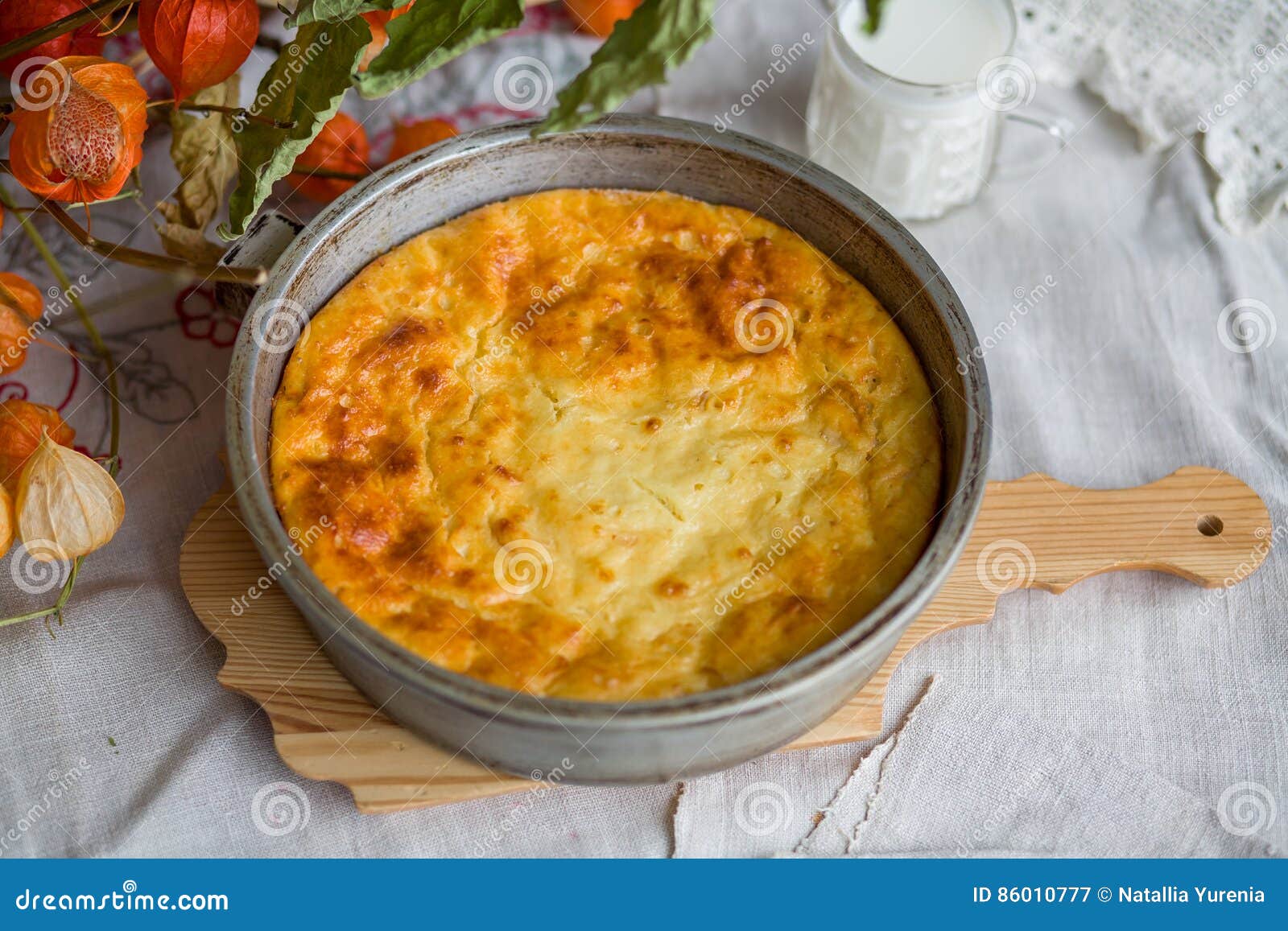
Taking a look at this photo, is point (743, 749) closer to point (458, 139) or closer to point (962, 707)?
point (962, 707)

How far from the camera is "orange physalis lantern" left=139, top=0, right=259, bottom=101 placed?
2383mm

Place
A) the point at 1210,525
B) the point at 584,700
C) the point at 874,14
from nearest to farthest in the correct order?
the point at 874,14 < the point at 584,700 < the point at 1210,525

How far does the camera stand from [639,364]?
2562 millimetres

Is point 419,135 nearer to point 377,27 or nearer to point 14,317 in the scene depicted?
point 377,27

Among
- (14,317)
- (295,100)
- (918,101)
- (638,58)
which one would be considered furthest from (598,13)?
(638,58)

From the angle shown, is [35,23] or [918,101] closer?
[35,23]

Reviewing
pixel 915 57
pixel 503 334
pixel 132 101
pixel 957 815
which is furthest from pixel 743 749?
pixel 915 57

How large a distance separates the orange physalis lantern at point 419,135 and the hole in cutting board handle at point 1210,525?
1985 mm

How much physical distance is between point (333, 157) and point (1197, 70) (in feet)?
7.70

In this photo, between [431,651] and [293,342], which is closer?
[431,651]

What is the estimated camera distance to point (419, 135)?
10.1 ft

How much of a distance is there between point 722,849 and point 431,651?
2.39ft

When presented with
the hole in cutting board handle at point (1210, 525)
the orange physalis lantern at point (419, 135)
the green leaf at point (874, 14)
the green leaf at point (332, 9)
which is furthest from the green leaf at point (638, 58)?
the hole in cutting board handle at point (1210, 525)

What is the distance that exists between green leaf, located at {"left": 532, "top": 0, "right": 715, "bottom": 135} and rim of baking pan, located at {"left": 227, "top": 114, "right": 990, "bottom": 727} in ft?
2.90
